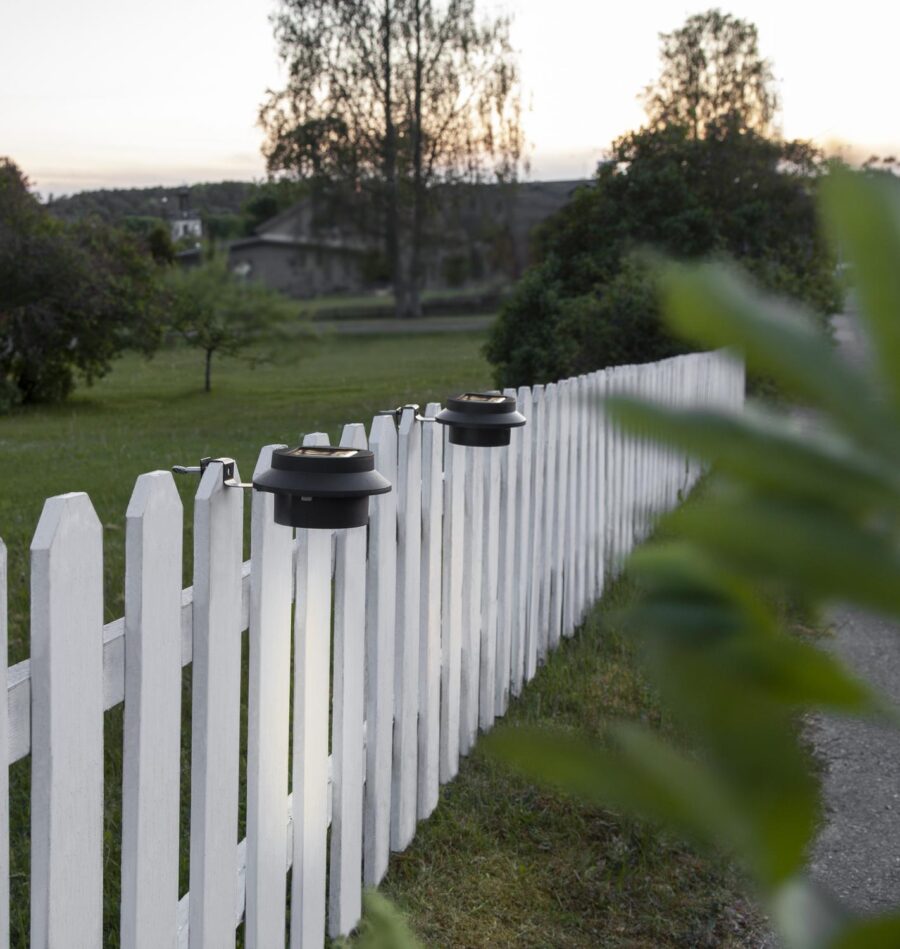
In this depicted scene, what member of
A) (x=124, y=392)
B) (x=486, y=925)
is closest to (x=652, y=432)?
(x=486, y=925)

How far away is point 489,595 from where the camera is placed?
4.39 meters

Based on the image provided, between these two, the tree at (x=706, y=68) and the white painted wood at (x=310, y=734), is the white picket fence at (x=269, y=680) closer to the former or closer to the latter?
the white painted wood at (x=310, y=734)

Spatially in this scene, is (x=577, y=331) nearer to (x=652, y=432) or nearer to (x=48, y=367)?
(x=48, y=367)

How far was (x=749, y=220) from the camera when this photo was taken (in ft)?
58.0

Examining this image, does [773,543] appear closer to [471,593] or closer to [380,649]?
[380,649]

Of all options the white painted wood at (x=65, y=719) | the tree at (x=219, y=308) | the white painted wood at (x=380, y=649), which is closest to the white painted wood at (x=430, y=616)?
the white painted wood at (x=380, y=649)

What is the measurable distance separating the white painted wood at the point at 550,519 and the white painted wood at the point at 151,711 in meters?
2.98

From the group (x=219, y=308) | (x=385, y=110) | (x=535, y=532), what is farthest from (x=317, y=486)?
(x=385, y=110)

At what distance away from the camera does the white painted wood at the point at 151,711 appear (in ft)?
6.71

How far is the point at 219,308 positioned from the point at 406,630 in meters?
19.2

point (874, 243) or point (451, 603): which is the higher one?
point (874, 243)

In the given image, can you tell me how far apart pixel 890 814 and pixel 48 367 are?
1614 centimetres

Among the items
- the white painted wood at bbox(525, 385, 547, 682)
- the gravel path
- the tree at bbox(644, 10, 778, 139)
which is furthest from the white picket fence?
the tree at bbox(644, 10, 778, 139)

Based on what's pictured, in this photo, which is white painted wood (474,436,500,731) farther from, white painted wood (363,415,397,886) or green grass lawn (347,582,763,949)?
white painted wood (363,415,397,886)
